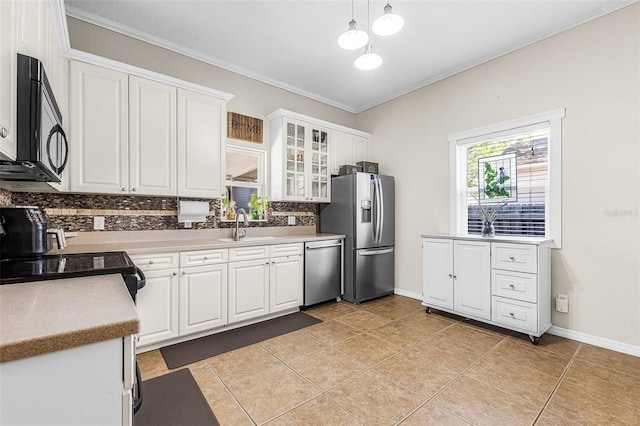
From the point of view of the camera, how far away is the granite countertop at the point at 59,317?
2.21 ft

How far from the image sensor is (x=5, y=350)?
0.63 metres

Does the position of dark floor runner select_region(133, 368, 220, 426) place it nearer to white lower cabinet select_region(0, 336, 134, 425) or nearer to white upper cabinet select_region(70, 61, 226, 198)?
white lower cabinet select_region(0, 336, 134, 425)

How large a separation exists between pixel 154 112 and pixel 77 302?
7.58 ft

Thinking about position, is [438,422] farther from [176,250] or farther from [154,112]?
[154,112]

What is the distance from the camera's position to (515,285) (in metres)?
2.83

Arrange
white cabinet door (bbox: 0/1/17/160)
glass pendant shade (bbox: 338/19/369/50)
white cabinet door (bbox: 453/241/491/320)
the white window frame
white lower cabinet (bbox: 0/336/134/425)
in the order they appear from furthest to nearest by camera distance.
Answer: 1. the white window frame
2. white cabinet door (bbox: 453/241/491/320)
3. glass pendant shade (bbox: 338/19/369/50)
4. white cabinet door (bbox: 0/1/17/160)
5. white lower cabinet (bbox: 0/336/134/425)

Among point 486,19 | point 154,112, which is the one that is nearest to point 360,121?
point 486,19

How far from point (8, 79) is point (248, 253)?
7.29ft

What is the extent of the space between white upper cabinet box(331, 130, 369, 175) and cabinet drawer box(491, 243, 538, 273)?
2.31 m

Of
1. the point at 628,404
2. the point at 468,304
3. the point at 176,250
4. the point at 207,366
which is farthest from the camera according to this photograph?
the point at 468,304

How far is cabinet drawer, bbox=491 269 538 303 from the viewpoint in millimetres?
2721

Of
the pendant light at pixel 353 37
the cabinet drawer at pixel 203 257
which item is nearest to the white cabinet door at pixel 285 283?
the cabinet drawer at pixel 203 257

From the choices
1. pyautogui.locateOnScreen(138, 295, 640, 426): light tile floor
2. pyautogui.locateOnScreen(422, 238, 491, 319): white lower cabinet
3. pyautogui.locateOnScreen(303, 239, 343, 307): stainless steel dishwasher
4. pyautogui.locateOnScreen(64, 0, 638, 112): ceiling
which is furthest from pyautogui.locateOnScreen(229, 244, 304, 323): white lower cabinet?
pyautogui.locateOnScreen(64, 0, 638, 112): ceiling

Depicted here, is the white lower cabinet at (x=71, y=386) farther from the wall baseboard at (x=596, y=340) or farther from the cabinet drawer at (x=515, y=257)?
the wall baseboard at (x=596, y=340)
